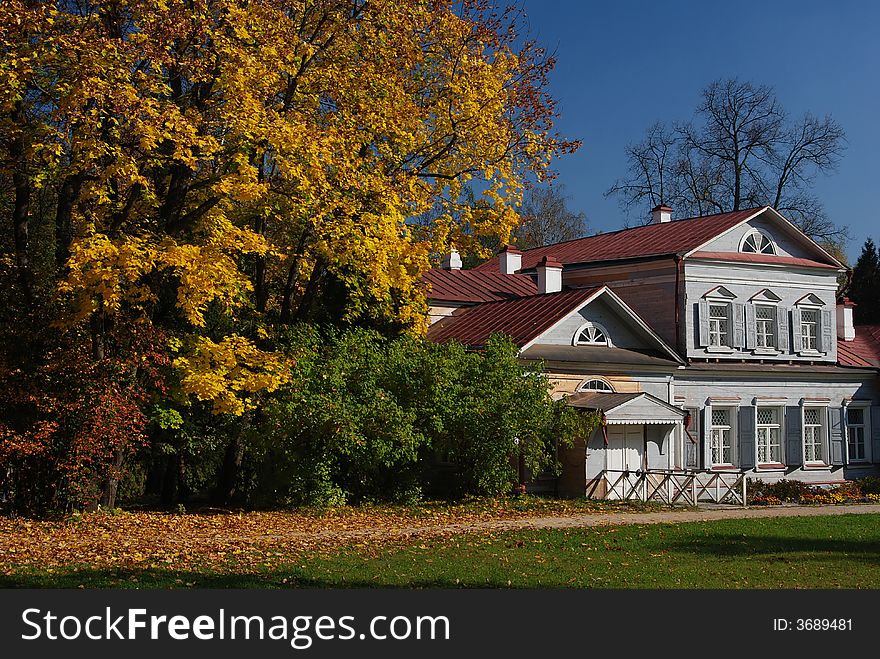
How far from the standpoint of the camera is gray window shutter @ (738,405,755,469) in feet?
102

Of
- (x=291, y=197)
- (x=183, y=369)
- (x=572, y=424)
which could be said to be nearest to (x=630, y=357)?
(x=572, y=424)

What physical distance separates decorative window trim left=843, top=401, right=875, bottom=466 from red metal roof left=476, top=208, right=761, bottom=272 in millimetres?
7306

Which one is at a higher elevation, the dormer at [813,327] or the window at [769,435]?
the dormer at [813,327]

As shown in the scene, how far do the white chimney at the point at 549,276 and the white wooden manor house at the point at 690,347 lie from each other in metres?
0.03

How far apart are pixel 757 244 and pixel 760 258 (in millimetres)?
554

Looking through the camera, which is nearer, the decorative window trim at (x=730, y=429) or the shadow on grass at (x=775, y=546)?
the shadow on grass at (x=775, y=546)

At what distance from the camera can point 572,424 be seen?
24.6 metres

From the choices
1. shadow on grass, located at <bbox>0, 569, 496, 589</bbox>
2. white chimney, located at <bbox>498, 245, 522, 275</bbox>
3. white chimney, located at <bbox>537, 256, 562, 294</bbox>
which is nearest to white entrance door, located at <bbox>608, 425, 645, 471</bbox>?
white chimney, located at <bbox>537, 256, 562, 294</bbox>

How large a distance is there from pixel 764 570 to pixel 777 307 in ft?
65.8

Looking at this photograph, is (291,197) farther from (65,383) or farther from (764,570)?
(764,570)

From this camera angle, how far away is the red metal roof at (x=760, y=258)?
30938 mm

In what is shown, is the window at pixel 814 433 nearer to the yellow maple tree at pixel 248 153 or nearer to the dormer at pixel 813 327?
the dormer at pixel 813 327

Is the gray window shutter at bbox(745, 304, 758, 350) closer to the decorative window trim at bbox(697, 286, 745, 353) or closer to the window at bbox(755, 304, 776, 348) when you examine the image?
the decorative window trim at bbox(697, 286, 745, 353)

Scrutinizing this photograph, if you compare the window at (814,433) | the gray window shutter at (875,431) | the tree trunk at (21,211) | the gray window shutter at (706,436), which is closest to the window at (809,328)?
the window at (814,433)
